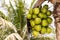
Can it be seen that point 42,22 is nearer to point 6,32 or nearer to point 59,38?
point 59,38

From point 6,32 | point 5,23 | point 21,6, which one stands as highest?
point 21,6

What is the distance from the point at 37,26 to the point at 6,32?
1898 millimetres

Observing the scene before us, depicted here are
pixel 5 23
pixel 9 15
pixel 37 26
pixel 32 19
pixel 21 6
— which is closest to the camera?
pixel 37 26

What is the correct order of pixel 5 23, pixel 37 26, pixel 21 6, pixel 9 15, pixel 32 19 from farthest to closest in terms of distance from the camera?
1. pixel 9 15
2. pixel 21 6
3. pixel 5 23
4. pixel 32 19
5. pixel 37 26

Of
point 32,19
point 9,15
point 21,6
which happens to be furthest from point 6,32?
point 32,19

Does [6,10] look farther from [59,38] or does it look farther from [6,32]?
[59,38]

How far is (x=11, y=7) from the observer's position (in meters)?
3.01

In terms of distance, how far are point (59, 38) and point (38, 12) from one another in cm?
25

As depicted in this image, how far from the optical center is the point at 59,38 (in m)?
1.37

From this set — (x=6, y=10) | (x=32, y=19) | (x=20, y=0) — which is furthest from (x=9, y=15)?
(x=32, y=19)

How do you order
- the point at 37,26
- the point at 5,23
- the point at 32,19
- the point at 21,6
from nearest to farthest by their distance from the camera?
the point at 37,26 → the point at 32,19 → the point at 5,23 → the point at 21,6

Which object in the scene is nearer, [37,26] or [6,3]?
[37,26]

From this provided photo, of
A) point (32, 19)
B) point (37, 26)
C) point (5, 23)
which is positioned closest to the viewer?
point (37, 26)

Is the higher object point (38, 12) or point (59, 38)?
point (38, 12)
